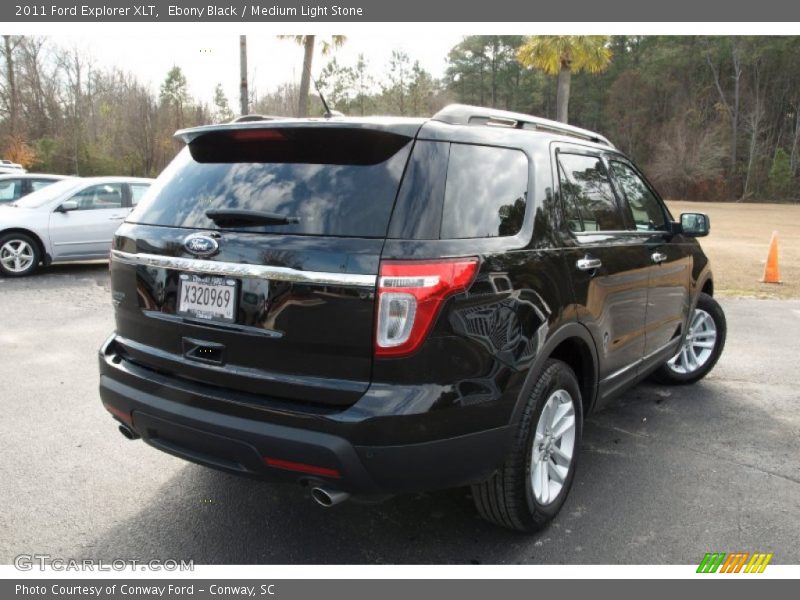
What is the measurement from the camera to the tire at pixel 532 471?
2.64 meters

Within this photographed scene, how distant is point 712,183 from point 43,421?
70566mm

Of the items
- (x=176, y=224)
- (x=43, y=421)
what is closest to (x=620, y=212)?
(x=176, y=224)

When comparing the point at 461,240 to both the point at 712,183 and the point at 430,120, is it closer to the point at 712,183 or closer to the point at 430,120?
the point at 430,120

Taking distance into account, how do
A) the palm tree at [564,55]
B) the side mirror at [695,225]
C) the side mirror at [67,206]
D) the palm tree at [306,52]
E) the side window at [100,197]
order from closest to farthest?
the side mirror at [695,225]
the side mirror at [67,206]
the side window at [100,197]
the palm tree at [306,52]
the palm tree at [564,55]

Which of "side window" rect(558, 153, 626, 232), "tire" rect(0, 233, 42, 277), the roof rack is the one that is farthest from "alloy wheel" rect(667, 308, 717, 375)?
"tire" rect(0, 233, 42, 277)

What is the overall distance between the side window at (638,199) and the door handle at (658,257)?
7.4 inches

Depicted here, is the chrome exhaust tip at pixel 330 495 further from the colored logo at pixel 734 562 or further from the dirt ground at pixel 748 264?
the dirt ground at pixel 748 264

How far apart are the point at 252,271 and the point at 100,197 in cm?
932

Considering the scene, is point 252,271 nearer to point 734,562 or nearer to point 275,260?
point 275,260

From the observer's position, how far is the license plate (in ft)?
8.00

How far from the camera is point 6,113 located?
3666 cm

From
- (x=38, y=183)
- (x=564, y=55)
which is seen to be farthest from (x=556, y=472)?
(x=564, y=55)

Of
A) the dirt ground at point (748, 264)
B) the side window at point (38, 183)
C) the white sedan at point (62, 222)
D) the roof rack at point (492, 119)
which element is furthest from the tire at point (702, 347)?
the side window at point (38, 183)

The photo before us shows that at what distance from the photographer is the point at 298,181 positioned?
97.0 inches
